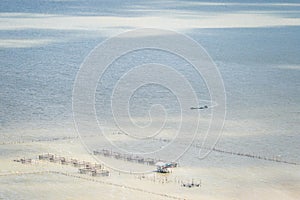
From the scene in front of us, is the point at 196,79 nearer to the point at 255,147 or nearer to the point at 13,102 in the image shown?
the point at 13,102

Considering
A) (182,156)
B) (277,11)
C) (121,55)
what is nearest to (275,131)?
(182,156)

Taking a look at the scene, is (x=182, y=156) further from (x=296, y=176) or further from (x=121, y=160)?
(x=296, y=176)

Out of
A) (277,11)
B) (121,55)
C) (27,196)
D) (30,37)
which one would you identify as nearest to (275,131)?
(27,196)

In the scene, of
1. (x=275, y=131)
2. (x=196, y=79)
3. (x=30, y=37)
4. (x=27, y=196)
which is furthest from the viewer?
(x=30, y=37)

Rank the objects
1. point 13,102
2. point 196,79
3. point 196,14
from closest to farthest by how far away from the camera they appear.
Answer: point 13,102, point 196,79, point 196,14

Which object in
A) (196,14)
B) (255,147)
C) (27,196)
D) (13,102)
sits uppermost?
(196,14)

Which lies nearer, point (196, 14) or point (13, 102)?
point (13, 102)

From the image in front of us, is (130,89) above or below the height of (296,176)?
above
